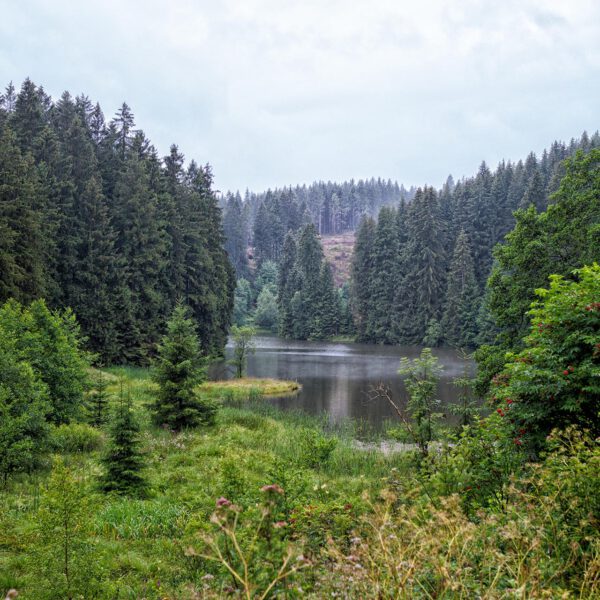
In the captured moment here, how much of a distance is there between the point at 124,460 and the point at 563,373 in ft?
25.3

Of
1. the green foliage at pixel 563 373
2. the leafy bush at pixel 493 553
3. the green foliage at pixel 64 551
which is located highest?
the green foliage at pixel 563 373

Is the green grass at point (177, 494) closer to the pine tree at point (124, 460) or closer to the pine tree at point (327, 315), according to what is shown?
the pine tree at point (124, 460)

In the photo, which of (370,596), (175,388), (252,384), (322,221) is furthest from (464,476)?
(322,221)

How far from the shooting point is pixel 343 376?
122 ft

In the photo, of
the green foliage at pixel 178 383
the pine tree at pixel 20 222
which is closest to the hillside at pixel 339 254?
the pine tree at pixel 20 222

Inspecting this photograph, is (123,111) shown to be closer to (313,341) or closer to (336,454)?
(336,454)

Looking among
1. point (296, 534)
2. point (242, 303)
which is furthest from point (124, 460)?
point (242, 303)

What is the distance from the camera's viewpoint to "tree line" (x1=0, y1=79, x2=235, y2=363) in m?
27.2

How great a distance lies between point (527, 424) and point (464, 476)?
1.21m

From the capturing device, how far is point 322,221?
168625 millimetres

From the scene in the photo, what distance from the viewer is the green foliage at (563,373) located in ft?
20.5

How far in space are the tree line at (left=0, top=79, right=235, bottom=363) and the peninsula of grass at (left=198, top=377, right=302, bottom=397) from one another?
28.1 ft

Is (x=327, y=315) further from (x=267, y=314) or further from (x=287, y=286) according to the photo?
(x=267, y=314)

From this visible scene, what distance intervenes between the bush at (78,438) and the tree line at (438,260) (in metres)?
54.3
